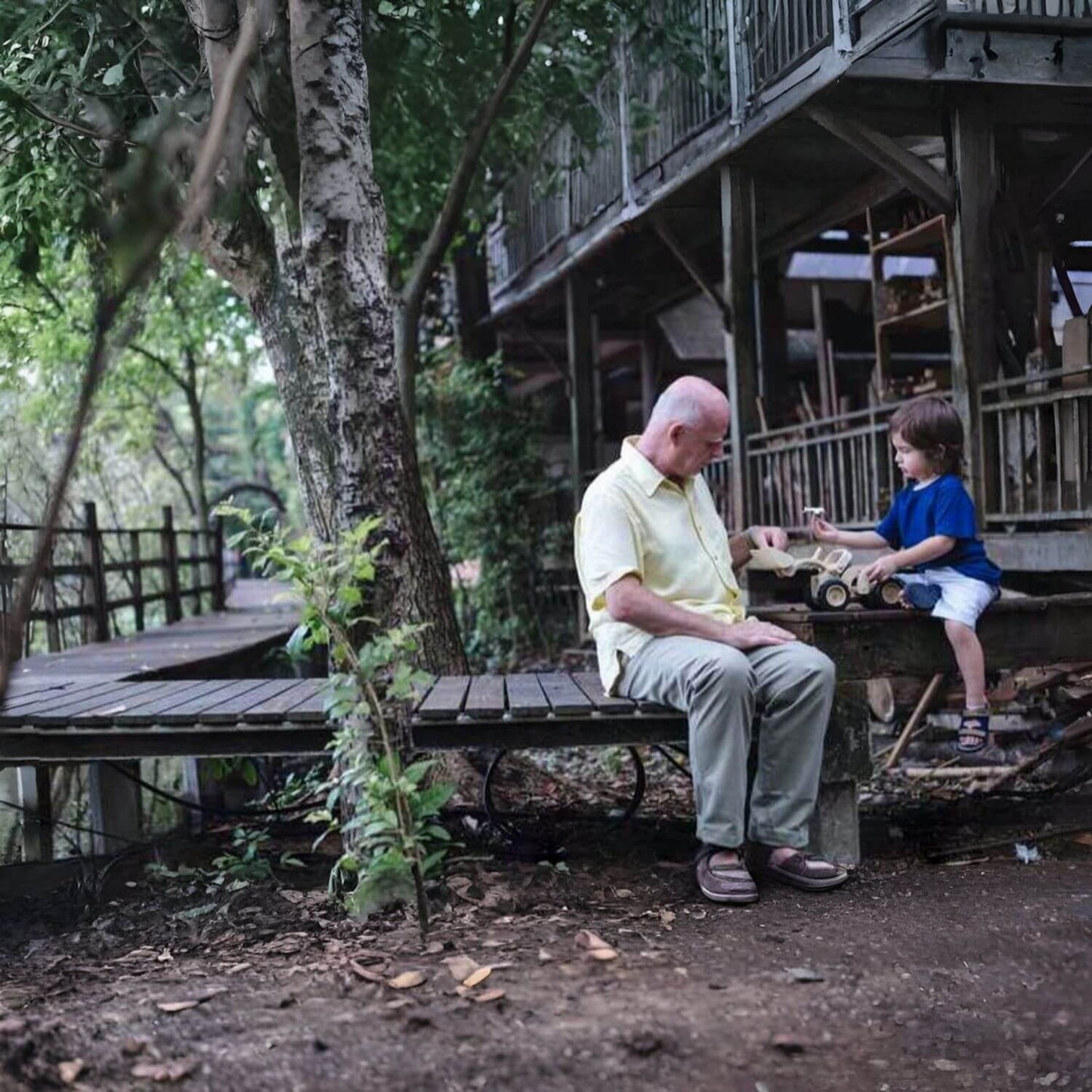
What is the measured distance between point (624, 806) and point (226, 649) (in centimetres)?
443

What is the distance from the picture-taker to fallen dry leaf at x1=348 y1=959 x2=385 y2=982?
9.87ft

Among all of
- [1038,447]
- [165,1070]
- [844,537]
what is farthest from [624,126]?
[165,1070]

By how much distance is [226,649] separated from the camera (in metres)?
8.91

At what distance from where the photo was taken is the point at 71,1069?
7.94 ft

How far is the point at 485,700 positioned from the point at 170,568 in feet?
33.0

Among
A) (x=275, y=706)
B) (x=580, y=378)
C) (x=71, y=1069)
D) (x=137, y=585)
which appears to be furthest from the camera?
(x=580, y=378)

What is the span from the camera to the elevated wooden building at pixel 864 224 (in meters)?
6.64

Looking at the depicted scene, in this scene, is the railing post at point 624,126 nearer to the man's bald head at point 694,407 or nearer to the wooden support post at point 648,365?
the wooden support post at point 648,365

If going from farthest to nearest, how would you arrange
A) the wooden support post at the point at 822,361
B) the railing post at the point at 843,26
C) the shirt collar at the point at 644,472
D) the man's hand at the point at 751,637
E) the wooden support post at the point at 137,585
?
the wooden support post at the point at 137,585 → the wooden support post at the point at 822,361 → the railing post at the point at 843,26 → the shirt collar at the point at 644,472 → the man's hand at the point at 751,637

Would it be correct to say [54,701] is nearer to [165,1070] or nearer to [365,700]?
[365,700]

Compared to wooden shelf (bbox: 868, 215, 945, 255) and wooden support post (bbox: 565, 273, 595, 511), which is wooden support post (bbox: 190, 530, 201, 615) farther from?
wooden shelf (bbox: 868, 215, 945, 255)

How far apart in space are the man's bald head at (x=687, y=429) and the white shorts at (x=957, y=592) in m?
1.02

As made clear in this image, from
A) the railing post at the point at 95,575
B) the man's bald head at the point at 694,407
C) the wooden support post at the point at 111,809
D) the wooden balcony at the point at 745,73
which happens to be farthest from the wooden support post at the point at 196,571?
the man's bald head at the point at 694,407

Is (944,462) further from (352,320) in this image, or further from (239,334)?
(239,334)
